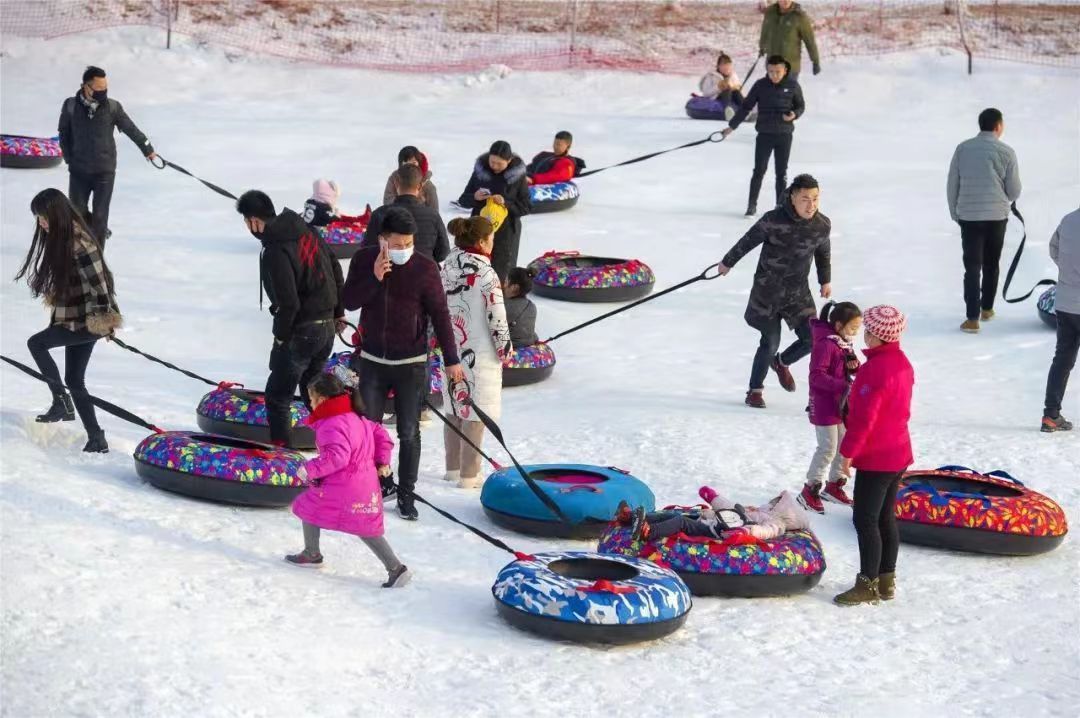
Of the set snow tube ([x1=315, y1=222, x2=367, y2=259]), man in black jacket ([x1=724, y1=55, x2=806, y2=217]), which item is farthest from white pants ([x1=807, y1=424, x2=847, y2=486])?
man in black jacket ([x1=724, y1=55, x2=806, y2=217])

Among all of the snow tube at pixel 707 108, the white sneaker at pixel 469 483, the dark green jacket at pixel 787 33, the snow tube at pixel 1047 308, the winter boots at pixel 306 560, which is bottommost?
the white sneaker at pixel 469 483

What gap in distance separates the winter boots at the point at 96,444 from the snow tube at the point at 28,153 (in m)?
8.89

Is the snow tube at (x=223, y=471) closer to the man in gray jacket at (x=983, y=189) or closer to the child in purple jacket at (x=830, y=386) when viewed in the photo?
the child in purple jacket at (x=830, y=386)

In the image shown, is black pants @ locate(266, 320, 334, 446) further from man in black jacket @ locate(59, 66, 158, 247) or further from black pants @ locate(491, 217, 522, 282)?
man in black jacket @ locate(59, 66, 158, 247)

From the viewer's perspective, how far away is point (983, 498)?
848cm

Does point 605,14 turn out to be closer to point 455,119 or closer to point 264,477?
point 455,119

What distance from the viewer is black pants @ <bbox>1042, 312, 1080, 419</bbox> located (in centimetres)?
1027

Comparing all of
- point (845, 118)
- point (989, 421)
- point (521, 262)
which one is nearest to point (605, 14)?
point (845, 118)

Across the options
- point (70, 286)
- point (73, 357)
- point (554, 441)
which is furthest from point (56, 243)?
point (554, 441)

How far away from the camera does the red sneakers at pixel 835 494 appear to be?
9219mm

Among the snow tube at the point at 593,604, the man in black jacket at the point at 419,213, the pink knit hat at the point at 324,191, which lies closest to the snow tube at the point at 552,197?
the pink knit hat at the point at 324,191

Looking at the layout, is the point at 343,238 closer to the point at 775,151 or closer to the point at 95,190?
the point at 95,190

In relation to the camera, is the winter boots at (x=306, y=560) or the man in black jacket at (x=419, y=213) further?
the man in black jacket at (x=419, y=213)

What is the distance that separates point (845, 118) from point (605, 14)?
684cm
